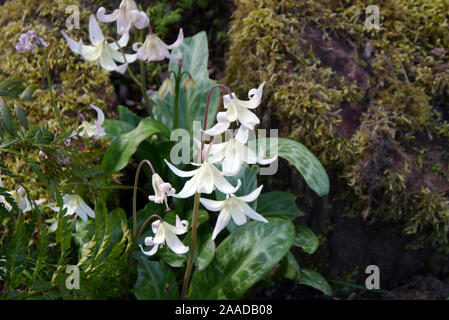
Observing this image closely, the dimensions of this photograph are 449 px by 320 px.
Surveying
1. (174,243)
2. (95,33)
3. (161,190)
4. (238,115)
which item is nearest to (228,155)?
(238,115)

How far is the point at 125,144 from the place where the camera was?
6.75 feet

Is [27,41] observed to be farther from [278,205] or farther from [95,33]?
[278,205]

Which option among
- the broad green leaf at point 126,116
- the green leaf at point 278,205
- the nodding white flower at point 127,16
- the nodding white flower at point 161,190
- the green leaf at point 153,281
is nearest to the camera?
the nodding white flower at point 161,190

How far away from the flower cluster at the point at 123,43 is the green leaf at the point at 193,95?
40 centimetres

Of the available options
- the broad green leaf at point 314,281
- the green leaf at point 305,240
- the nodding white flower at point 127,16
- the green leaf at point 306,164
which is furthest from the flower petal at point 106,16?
the broad green leaf at point 314,281

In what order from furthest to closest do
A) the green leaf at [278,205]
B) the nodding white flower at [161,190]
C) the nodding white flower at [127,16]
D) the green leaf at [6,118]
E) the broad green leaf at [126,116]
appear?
1. the broad green leaf at [126,116]
2. the green leaf at [278,205]
3. the nodding white flower at [127,16]
4. the nodding white flower at [161,190]
5. the green leaf at [6,118]

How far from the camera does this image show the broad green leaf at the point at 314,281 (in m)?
2.08

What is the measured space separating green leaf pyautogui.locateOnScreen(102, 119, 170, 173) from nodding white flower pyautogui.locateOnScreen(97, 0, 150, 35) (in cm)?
46

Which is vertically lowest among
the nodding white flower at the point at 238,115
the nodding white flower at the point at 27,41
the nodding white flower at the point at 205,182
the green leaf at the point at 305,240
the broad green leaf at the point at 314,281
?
the broad green leaf at the point at 314,281

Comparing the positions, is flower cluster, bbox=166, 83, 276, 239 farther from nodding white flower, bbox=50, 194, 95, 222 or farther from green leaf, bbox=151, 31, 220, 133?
green leaf, bbox=151, 31, 220, 133

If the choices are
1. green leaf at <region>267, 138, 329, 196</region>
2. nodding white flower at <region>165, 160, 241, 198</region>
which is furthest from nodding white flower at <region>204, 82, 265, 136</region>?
green leaf at <region>267, 138, 329, 196</region>

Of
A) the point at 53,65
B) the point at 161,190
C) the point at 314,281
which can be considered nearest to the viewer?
the point at 161,190

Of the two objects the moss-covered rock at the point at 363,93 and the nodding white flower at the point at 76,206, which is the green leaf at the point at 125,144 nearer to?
the nodding white flower at the point at 76,206

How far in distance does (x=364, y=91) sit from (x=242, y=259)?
1.21 meters
